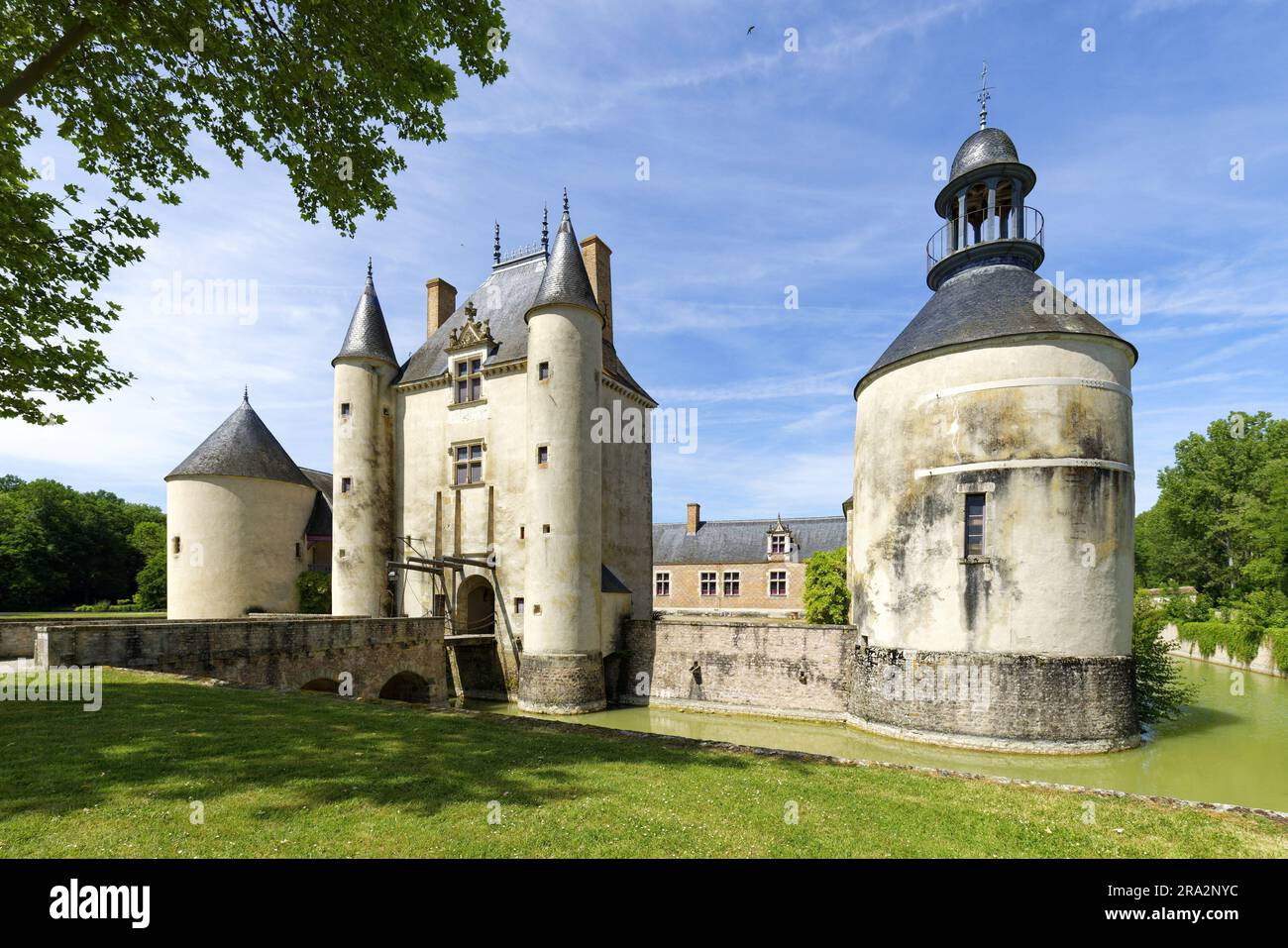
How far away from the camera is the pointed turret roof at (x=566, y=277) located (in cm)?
2180

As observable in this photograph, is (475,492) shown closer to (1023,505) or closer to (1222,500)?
(1023,505)

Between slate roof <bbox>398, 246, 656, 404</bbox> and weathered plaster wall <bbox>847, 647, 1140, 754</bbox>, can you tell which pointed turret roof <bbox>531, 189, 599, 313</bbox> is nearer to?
slate roof <bbox>398, 246, 656, 404</bbox>

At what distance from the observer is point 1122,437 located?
645 inches

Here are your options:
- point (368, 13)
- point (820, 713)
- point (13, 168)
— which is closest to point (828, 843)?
point (368, 13)

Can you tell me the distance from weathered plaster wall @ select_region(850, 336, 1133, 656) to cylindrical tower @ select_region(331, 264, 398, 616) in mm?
19453

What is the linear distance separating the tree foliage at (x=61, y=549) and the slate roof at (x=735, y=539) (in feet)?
128

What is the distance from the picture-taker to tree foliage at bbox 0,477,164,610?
134 ft

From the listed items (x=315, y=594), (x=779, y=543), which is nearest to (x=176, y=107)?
(x=315, y=594)

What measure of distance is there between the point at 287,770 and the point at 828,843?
520cm

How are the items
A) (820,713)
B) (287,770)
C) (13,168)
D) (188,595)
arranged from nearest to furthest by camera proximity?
(287,770)
(13,168)
(820,713)
(188,595)

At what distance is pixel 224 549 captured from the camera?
24156mm

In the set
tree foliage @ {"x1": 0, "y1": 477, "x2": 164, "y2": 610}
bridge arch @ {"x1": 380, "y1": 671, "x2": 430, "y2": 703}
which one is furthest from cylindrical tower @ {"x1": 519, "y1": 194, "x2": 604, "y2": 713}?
tree foliage @ {"x1": 0, "y1": 477, "x2": 164, "y2": 610}

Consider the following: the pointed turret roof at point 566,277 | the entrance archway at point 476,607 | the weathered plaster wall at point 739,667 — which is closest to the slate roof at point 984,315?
the weathered plaster wall at point 739,667
